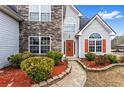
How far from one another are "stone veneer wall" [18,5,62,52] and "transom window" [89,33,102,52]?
5.17 meters

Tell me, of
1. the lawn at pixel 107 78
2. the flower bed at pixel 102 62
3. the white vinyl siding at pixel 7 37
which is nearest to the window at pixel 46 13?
the white vinyl siding at pixel 7 37

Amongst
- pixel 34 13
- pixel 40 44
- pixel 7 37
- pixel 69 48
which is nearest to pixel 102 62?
pixel 40 44

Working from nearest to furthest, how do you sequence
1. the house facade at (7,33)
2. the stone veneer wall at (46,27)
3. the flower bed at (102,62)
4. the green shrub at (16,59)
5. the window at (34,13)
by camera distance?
the house facade at (7,33)
the green shrub at (16,59)
the flower bed at (102,62)
the stone veneer wall at (46,27)
the window at (34,13)

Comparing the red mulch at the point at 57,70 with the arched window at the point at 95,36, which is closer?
the red mulch at the point at 57,70

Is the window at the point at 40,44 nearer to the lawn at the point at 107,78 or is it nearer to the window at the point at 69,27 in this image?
the lawn at the point at 107,78

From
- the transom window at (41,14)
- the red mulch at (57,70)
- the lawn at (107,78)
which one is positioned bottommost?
the lawn at (107,78)

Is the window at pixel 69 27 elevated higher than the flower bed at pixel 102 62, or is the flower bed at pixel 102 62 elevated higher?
the window at pixel 69 27

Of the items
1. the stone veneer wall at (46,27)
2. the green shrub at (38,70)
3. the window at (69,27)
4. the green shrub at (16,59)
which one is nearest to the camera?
the green shrub at (38,70)

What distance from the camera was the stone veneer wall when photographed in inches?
675

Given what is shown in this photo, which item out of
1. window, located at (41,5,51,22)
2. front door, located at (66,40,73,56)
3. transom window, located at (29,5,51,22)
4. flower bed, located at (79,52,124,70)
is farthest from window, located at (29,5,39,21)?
front door, located at (66,40,73,56)

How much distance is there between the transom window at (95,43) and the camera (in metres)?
21.5

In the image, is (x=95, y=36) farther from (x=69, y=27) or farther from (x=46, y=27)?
(x=46, y=27)

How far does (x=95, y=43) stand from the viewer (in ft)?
70.6

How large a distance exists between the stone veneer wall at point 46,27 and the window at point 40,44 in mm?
297
